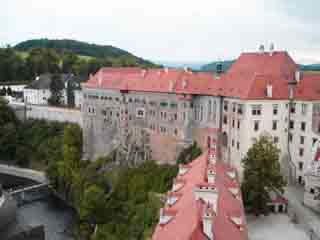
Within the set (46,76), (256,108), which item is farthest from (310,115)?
(46,76)

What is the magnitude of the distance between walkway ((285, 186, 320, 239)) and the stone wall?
38.8 metres

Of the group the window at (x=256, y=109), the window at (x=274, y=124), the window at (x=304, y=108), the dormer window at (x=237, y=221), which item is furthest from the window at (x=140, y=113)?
the dormer window at (x=237, y=221)

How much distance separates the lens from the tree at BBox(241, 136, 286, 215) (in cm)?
2967

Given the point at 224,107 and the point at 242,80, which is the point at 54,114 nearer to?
the point at 224,107

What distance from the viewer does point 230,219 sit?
2028 cm

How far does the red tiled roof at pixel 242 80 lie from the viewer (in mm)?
36031

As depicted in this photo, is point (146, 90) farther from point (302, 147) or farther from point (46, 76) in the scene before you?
point (46, 76)

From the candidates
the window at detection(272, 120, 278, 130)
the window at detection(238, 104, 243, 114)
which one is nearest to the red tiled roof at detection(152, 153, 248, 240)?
the window at detection(238, 104, 243, 114)

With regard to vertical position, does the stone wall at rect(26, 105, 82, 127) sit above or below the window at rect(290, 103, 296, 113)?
below

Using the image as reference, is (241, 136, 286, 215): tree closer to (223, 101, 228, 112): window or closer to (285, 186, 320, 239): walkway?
(285, 186, 320, 239): walkway

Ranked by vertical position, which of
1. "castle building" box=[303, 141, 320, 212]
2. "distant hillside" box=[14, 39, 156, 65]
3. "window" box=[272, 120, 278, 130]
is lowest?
"castle building" box=[303, 141, 320, 212]

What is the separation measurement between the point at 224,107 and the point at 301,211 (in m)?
12.9

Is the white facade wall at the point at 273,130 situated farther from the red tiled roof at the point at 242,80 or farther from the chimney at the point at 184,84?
the chimney at the point at 184,84

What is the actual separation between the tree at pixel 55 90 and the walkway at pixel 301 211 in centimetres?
5456
